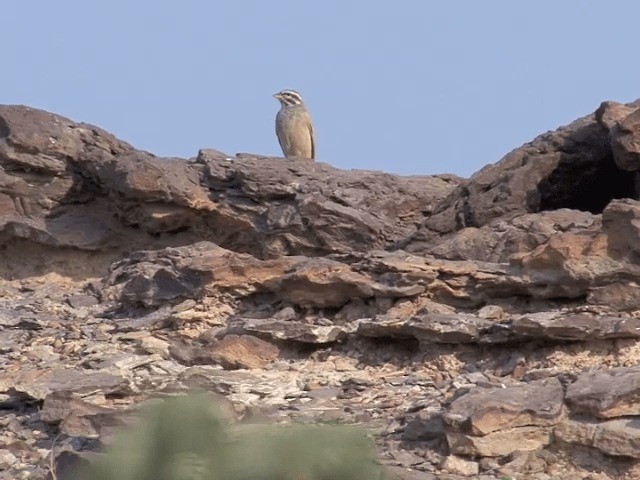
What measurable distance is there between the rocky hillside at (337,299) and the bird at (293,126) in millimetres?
6138

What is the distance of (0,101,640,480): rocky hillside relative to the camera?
9578 mm

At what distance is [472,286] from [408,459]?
318cm

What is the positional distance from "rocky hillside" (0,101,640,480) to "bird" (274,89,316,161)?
614 centimetres

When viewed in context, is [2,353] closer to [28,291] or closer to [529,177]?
[28,291]

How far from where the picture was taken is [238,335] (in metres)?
Answer: 12.2

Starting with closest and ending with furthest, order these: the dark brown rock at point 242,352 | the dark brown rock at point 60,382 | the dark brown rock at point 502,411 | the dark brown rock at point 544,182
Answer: the dark brown rock at point 502,411
the dark brown rock at point 60,382
the dark brown rock at point 242,352
the dark brown rock at point 544,182

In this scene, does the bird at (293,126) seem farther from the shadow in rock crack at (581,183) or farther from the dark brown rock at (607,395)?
the dark brown rock at (607,395)

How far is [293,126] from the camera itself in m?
23.2

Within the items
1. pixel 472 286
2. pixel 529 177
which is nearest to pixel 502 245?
pixel 472 286

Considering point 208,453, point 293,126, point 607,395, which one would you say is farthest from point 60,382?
point 293,126

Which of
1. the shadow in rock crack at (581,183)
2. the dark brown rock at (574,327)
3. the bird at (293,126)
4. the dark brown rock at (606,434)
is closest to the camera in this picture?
the dark brown rock at (606,434)

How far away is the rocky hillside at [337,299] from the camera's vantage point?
958 cm

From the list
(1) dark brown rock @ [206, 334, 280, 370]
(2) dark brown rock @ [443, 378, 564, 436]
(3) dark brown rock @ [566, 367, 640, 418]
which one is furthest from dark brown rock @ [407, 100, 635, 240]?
(2) dark brown rock @ [443, 378, 564, 436]

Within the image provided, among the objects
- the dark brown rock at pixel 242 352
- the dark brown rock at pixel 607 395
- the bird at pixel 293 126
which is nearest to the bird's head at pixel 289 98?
the bird at pixel 293 126
